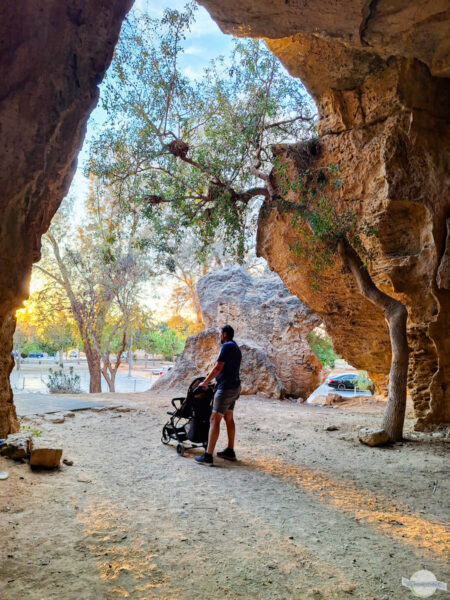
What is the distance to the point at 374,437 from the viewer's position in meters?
6.99

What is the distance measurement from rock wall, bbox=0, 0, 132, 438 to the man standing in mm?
2717

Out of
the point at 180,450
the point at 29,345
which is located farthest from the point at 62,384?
the point at 29,345

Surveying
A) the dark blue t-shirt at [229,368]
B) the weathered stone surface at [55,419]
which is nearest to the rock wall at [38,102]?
the dark blue t-shirt at [229,368]

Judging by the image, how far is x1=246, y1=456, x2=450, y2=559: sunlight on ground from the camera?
3346 millimetres

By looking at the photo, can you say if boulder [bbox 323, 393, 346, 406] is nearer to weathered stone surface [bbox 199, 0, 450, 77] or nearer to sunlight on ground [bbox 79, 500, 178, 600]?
weathered stone surface [bbox 199, 0, 450, 77]

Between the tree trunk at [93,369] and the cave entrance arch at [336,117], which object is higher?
the cave entrance arch at [336,117]

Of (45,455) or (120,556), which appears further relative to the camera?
(45,455)

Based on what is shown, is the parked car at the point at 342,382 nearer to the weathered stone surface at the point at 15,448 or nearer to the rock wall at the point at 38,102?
the weathered stone surface at the point at 15,448

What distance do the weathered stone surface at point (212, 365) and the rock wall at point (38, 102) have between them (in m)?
10.9

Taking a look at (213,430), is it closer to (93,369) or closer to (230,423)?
(230,423)

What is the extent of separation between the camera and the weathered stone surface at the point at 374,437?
6984mm

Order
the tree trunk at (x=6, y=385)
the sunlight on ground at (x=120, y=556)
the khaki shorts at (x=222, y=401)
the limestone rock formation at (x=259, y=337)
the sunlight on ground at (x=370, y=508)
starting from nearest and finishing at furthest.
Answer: the sunlight on ground at (x=120, y=556) < the sunlight on ground at (x=370, y=508) < the tree trunk at (x=6, y=385) < the khaki shorts at (x=222, y=401) < the limestone rock formation at (x=259, y=337)

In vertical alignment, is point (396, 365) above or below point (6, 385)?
above

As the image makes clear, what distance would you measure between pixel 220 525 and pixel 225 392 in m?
2.06
